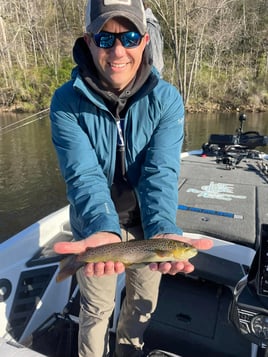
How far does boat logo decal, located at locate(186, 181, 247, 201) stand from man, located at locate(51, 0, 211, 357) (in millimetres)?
1919

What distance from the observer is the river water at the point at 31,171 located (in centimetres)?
933

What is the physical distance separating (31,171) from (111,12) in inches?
461

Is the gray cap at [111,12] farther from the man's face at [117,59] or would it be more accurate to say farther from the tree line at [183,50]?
the tree line at [183,50]

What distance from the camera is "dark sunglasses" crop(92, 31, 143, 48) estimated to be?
2.02 m

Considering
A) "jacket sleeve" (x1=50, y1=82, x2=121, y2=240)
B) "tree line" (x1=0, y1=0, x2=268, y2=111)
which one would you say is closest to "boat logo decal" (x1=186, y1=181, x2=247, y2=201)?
"jacket sleeve" (x1=50, y1=82, x2=121, y2=240)

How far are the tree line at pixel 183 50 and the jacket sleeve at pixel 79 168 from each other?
27.2 meters

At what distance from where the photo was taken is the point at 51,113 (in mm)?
2248

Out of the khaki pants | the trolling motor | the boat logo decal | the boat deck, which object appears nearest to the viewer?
the khaki pants

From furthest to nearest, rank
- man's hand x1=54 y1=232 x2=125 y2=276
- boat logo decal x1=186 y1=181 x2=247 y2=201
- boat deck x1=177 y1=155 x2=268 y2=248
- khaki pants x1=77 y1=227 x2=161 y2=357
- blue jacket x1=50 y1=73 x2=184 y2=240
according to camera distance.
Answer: boat logo decal x1=186 y1=181 x2=247 y2=201
boat deck x1=177 y1=155 x2=268 y2=248
khaki pants x1=77 y1=227 x2=161 y2=357
blue jacket x1=50 y1=73 x2=184 y2=240
man's hand x1=54 y1=232 x2=125 y2=276

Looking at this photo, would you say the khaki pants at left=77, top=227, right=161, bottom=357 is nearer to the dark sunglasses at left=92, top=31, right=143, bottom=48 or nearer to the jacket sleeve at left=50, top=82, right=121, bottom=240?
the jacket sleeve at left=50, top=82, right=121, bottom=240

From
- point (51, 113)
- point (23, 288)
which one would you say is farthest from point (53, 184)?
point (51, 113)

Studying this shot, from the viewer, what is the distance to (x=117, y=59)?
204 cm

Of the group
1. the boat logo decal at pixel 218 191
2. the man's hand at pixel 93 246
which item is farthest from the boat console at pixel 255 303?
the boat logo decal at pixel 218 191

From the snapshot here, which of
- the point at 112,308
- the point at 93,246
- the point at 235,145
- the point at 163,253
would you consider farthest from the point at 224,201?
the point at 235,145
